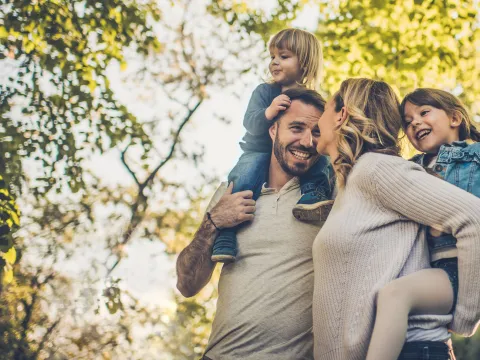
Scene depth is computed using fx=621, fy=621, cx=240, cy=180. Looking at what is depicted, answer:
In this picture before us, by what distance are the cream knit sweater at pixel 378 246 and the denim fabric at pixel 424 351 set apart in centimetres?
7

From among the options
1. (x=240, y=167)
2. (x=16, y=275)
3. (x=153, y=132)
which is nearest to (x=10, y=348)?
(x=16, y=275)

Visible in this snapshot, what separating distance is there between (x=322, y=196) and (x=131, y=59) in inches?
348

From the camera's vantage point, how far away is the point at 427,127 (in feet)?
11.0

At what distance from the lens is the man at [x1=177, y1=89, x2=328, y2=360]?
122 inches

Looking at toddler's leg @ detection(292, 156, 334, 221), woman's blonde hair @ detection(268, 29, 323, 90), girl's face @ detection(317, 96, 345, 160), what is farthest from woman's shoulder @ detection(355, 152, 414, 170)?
woman's blonde hair @ detection(268, 29, 323, 90)

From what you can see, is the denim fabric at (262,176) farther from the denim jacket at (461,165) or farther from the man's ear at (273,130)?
the denim jacket at (461,165)

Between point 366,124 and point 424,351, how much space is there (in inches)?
39.9

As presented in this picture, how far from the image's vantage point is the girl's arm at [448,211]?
2.32m

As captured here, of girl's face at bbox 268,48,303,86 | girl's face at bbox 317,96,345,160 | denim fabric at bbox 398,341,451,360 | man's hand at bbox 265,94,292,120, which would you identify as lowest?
denim fabric at bbox 398,341,451,360

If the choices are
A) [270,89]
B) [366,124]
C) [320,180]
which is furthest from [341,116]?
[270,89]

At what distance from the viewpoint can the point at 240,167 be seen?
3.79 meters

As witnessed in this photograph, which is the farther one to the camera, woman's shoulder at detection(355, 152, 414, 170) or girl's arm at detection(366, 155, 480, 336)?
woman's shoulder at detection(355, 152, 414, 170)

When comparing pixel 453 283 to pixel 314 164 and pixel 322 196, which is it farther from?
pixel 314 164

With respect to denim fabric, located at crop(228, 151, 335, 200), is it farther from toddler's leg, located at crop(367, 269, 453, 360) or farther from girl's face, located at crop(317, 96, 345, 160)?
toddler's leg, located at crop(367, 269, 453, 360)
